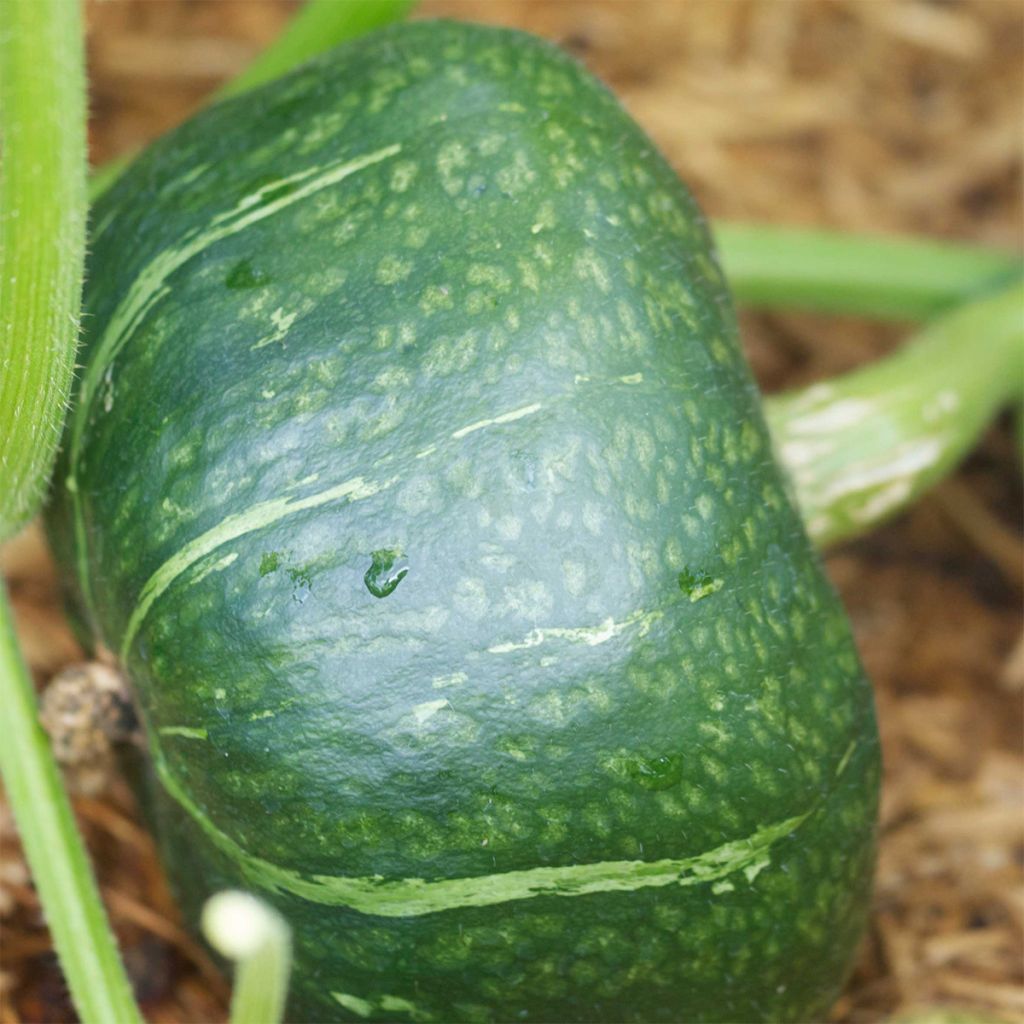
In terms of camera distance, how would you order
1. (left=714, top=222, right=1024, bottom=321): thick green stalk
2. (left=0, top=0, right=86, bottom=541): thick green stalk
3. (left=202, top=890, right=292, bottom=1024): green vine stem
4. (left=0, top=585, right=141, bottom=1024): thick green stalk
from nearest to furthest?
(left=202, top=890, right=292, bottom=1024): green vine stem < (left=0, top=0, right=86, bottom=541): thick green stalk < (left=0, top=585, right=141, bottom=1024): thick green stalk < (left=714, top=222, right=1024, bottom=321): thick green stalk

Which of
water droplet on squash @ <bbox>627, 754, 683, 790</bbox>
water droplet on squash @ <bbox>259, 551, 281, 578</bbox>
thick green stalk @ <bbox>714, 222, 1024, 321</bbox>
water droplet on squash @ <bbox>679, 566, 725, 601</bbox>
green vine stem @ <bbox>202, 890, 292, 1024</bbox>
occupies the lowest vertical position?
green vine stem @ <bbox>202, 890, 292, 1024</bbox>

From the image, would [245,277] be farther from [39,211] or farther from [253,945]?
[253,945]

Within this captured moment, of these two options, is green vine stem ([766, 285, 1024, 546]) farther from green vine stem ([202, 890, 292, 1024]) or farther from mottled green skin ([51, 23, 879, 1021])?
green vine stem ([202, 890, 292, 1024])

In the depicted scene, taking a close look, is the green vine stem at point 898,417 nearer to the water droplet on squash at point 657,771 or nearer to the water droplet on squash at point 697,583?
the water droplet on squash at point 697,583

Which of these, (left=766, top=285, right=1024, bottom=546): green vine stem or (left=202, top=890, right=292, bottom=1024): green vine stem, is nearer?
(left=202, top=890, right=292, bottom=1024): green vine stem

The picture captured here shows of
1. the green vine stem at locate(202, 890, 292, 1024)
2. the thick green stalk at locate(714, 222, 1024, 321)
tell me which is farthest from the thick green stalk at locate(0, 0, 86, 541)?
the thick green stalk at locate(714, 222, 1024, 321)

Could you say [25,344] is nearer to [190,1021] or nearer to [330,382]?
[330,382]

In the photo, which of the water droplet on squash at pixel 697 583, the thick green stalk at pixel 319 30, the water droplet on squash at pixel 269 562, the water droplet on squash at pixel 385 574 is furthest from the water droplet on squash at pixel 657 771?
the thick green stalk at pixel 319 30

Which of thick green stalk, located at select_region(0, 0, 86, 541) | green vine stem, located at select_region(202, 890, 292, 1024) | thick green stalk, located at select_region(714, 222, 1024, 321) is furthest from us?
thick green stalk, located at select_region(714, 222, 1024, 321)
